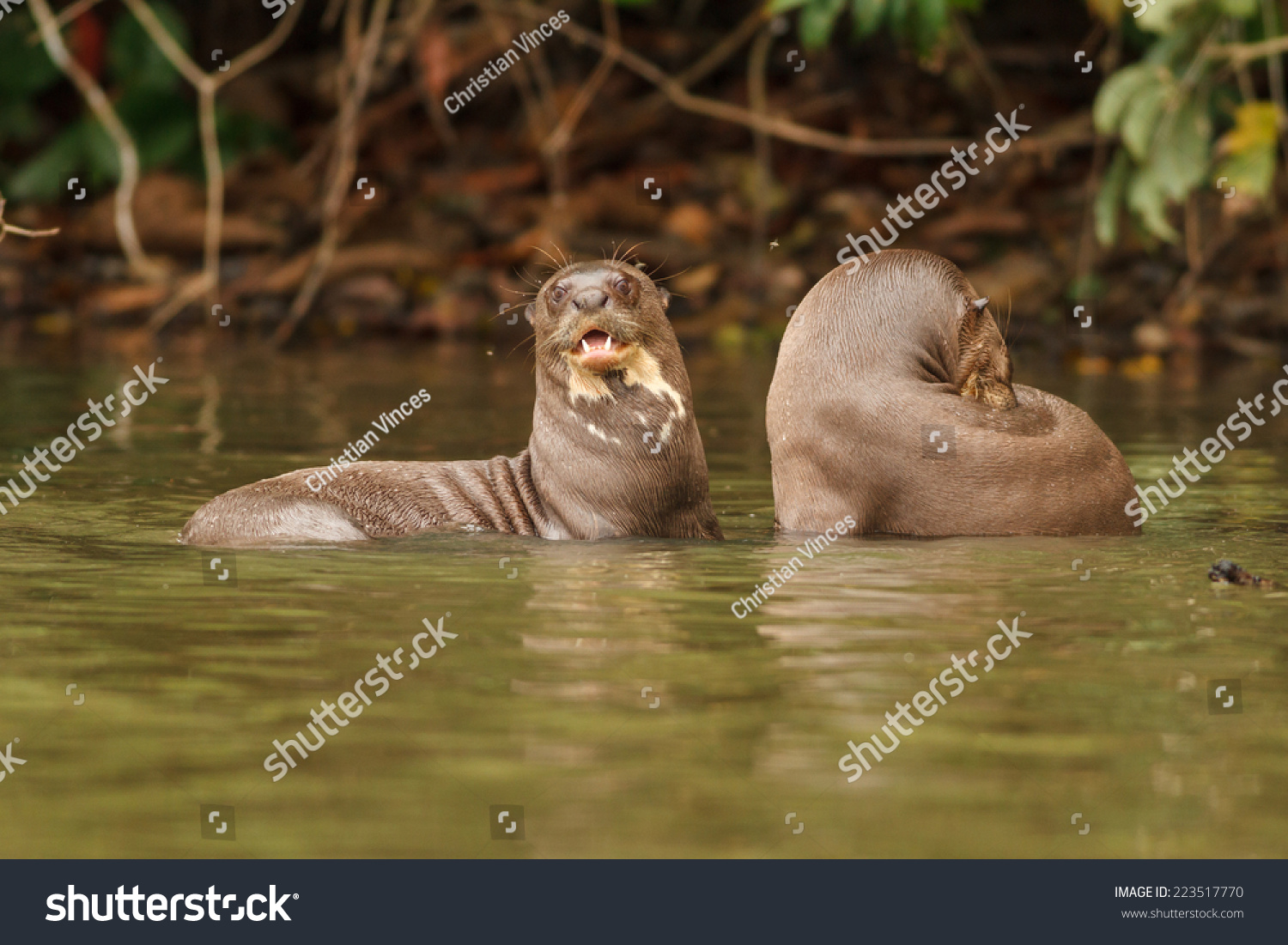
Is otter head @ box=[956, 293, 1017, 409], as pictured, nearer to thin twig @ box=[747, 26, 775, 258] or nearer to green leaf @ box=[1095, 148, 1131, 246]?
green leaf @ box=[1095, 148, 1131, 246]

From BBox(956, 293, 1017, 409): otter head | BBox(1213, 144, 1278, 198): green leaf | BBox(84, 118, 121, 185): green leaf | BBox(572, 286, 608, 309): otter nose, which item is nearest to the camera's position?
BBox(572, 286, 608, 309): otter nose

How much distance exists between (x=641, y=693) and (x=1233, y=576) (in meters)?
1.94

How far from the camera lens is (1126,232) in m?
14.0

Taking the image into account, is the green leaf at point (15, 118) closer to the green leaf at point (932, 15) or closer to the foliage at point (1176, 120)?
the green leaf at point (932, 15)

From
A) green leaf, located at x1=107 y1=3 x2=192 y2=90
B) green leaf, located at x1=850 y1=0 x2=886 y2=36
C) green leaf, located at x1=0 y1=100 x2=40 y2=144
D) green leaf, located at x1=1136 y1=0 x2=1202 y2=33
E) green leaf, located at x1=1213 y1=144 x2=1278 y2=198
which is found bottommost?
green leaf, located at x1=1213 y1=144 x2=1278 y2=198

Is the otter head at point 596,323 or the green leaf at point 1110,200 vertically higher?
the green leaf at point 1110,200

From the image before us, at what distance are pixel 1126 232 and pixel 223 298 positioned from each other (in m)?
6.44

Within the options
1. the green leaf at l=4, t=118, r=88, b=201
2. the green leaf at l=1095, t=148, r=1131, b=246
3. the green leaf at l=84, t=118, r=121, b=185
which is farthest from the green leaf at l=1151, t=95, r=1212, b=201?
the green leaf at l=4, t=118, r=88, b=201

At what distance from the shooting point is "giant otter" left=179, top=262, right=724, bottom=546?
610cm

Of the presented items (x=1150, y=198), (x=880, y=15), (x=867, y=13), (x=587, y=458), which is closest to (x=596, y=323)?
(x=587, y=458)

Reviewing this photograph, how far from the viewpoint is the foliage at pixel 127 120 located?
14.9 metres

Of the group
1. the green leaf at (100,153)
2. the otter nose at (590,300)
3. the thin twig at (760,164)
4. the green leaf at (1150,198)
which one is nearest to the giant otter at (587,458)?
the otter nose at (590,300)

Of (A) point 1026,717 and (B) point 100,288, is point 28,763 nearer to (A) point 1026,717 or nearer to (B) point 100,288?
(A) point 1026,717

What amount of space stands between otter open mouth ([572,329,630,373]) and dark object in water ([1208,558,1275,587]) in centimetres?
193
